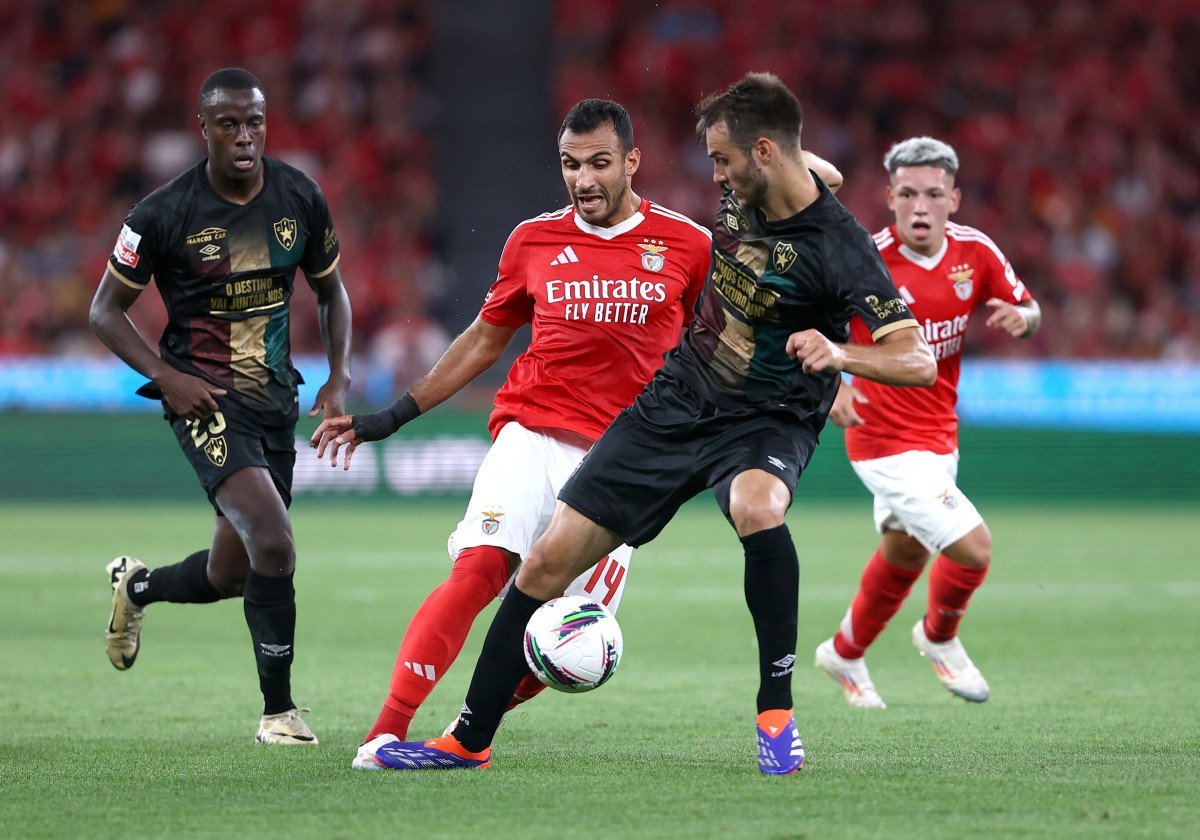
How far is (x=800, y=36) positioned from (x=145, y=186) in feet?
29.2

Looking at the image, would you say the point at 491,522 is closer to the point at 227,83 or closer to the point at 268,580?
the point at 268,580

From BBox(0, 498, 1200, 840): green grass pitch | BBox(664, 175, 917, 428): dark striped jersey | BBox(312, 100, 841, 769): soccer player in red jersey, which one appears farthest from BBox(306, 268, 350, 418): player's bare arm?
BBox(664, 175, 917, 428): dark striped jersey

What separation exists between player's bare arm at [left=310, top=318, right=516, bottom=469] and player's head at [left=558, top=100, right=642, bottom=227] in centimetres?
57

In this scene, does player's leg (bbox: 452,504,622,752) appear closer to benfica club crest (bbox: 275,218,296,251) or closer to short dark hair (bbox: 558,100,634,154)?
short dark hair (bbox: 558,100,634,154)

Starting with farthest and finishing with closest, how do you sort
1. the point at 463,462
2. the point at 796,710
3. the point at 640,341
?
the point at 463,462, the point at 796,710, the point at 640,341

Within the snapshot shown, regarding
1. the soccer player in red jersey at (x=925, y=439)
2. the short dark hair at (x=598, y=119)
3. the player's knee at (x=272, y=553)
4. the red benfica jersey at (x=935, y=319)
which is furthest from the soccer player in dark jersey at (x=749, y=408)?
the red benfica jersey at (x=935, y=319)

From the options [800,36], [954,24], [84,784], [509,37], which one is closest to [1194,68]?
[954,24]

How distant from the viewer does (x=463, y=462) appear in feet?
56.8

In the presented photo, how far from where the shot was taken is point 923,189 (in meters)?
7.77

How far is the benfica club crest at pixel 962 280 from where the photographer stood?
7.75m

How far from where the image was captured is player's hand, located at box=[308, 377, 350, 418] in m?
6.36

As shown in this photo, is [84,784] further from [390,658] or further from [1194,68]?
[1194,68]

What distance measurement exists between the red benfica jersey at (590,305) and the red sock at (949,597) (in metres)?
2.17

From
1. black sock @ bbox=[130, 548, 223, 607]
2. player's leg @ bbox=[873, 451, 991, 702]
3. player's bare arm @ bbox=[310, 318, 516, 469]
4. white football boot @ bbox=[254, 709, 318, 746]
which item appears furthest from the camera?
player's leg @ bbox=[873, 451, 991, 702]
